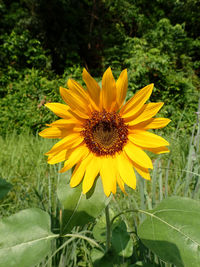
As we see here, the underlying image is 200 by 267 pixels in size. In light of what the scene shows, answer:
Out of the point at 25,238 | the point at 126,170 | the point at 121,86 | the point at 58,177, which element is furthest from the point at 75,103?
the point at 58,177

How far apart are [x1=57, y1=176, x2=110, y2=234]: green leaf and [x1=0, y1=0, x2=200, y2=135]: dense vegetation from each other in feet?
10.5

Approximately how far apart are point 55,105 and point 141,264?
2.04 ft

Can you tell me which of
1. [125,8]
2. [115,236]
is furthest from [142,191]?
[125,8]

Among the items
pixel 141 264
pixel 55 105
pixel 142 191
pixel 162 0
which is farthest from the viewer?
pixel 162 0

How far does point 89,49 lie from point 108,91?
5.33 metres

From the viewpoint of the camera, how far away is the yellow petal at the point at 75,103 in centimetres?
62

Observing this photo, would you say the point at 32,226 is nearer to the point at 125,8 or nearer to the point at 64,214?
the point at 64,214

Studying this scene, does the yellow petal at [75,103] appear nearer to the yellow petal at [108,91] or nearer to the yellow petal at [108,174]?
the yellow petal at [108,91]

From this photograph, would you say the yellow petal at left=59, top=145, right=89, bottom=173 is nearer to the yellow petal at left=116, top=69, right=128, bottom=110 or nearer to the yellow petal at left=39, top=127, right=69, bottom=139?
the yellow petal at left=39, top=127, right=69, bottom=139

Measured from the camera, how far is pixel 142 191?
102cm

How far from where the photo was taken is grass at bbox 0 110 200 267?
102cm

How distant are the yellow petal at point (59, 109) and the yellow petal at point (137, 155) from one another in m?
0.22

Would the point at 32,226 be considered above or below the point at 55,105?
below

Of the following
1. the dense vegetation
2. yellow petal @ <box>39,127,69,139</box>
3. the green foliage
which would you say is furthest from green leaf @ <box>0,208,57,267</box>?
the green foliage
